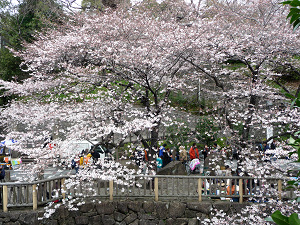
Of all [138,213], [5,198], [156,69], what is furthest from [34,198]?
[156,69]

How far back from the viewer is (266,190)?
7.34 m

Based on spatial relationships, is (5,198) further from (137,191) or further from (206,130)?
(206,130)

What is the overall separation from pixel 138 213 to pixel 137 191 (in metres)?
0.75

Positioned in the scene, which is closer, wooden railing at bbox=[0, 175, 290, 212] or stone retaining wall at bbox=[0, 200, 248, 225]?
wooden railing at bbox=[0, 175, 290, 212]

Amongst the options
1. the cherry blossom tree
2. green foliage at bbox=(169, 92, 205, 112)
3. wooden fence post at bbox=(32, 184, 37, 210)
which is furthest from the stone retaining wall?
green foliage at bbox=(169, 92, 205, 112)

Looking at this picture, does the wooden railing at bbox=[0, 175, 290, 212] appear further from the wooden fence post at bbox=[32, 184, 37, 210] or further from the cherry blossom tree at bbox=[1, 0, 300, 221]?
the cherry blossom tree at bbox=[1, 0, 300, 221]

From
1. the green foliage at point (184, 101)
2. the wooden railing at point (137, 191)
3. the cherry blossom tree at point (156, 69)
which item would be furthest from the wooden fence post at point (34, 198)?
the green foliage at point (184, 101)

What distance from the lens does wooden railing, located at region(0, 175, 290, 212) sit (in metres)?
7.33

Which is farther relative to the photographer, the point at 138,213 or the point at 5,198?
the point at 138,213

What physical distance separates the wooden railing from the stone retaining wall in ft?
0.80

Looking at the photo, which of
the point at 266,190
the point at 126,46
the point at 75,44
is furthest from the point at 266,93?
the point at 75,44

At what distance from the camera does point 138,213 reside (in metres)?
7.69

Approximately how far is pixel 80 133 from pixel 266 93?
590 cm

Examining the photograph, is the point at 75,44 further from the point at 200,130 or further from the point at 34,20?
the point at 34,20
